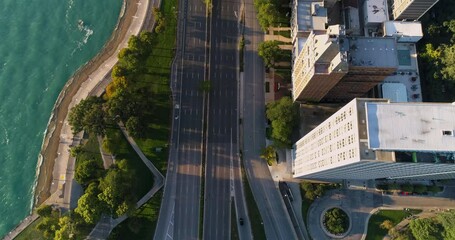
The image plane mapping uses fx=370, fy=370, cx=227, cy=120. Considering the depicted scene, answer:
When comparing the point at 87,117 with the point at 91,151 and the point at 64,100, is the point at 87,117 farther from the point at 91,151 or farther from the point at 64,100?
the point at 64,100

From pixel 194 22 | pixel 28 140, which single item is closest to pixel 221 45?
pixel 194 22

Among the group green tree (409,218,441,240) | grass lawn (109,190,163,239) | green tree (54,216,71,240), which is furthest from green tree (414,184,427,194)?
green tree (54,216,71,240)

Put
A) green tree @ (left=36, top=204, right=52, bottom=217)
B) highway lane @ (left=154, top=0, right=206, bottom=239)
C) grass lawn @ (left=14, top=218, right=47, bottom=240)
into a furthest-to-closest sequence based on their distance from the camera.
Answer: highway lane @ (left=154, top=0, right=206, bottom=239)
grass lawn @ (left=14, top=218, right=47, bottom=240)
green tree @ (left=36, top=204, right=52, bottom=217)

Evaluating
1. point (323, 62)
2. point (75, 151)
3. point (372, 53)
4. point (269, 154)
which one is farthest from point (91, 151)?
point (372, 53)

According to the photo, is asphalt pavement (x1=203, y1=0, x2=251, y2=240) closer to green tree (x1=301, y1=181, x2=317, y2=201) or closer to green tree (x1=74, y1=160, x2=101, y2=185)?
green tree (x1=301, y1=181, x2=317, y2=201)

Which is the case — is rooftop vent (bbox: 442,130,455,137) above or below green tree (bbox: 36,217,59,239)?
above

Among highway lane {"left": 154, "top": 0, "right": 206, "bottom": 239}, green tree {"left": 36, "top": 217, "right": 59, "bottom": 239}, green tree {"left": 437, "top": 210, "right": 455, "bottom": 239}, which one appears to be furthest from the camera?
highway lane {"left": 154, "top": 0, "right": 206, "bottom": 239}

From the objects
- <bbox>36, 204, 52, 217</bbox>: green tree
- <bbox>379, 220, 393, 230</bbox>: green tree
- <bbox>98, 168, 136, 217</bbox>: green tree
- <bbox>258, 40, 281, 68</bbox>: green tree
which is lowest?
<bbox>379, 220, 393, 230</bbox>: green tree
